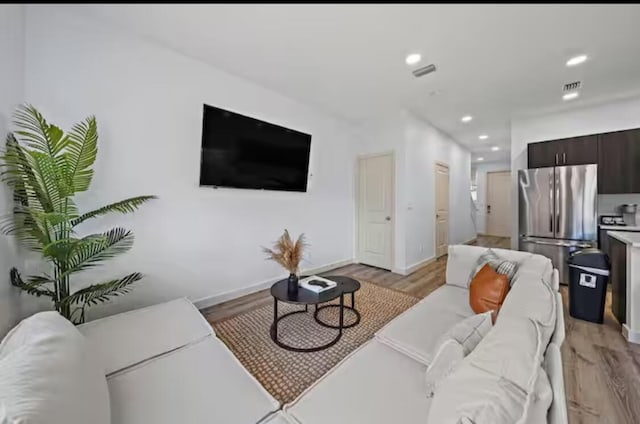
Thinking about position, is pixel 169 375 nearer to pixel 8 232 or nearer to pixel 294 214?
pixel 8 232

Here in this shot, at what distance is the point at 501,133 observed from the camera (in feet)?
16.3

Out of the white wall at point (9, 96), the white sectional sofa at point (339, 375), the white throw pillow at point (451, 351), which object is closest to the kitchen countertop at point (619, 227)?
the white sectional sofa at point (339, 375)

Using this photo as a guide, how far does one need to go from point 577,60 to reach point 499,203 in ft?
20.7

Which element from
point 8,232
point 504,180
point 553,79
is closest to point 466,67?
point 553,79

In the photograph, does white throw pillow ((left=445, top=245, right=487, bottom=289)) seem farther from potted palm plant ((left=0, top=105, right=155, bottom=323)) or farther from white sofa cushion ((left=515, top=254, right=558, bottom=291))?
potted palm plant ((left=0, top=105, right=155, bottom=323))

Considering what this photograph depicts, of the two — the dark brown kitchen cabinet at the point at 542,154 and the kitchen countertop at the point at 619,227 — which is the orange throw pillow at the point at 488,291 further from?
the dark brown kitchen cabinet at the point at 542,154

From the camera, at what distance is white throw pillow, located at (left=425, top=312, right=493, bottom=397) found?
37.2 inches

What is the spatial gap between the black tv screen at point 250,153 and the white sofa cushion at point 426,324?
7.35 feet

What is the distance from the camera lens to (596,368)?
5.76 feet

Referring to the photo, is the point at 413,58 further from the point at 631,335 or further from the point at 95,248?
the point at 95,248

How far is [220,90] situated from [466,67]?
272 centimetres

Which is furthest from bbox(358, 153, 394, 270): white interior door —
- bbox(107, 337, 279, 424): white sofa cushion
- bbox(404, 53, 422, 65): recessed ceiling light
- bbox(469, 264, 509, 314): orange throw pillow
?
bbox(107, 337, 279, 424): white sofa cushion

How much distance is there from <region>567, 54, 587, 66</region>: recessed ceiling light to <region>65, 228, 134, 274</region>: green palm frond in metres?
4.52

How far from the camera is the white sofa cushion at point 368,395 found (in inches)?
37.0
